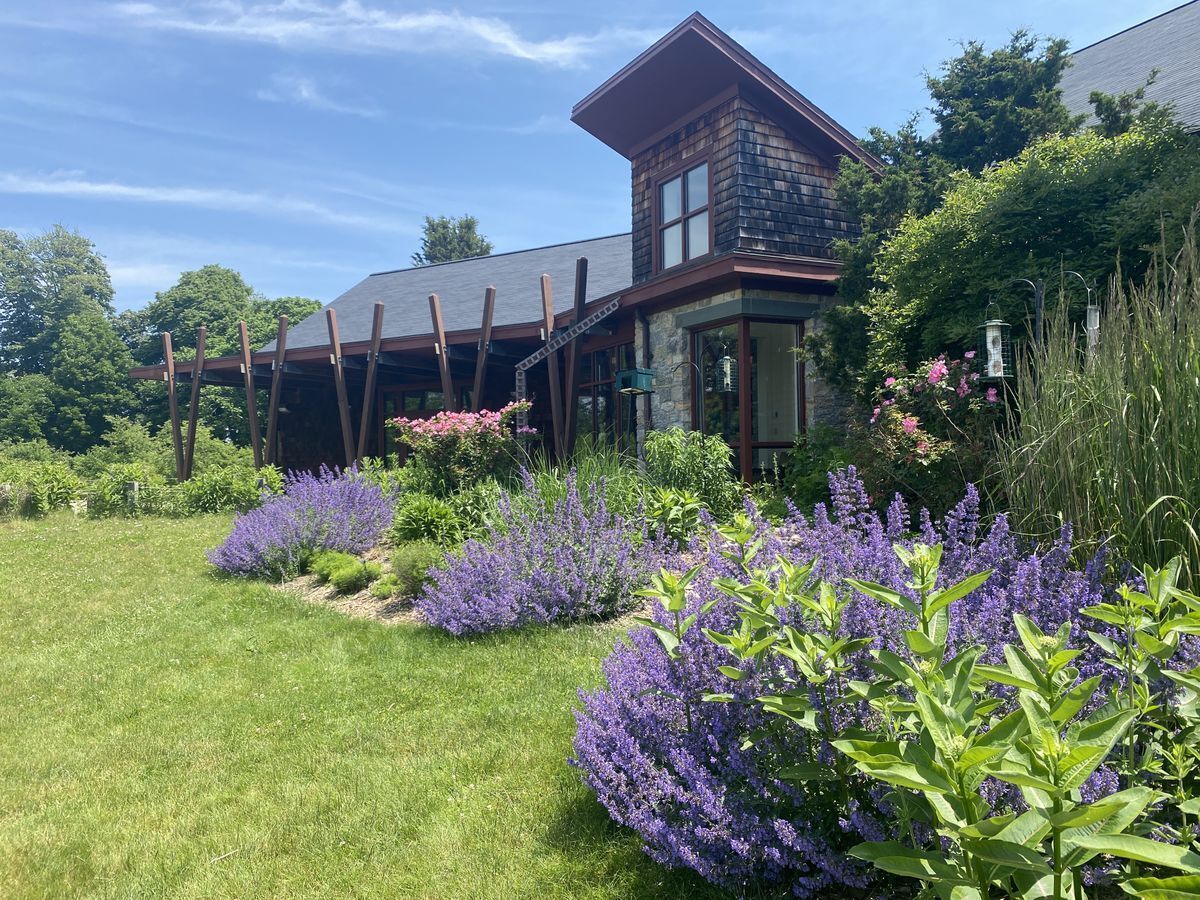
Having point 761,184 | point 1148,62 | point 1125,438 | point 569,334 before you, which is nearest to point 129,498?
point 569,334

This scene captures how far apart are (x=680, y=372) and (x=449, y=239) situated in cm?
3706

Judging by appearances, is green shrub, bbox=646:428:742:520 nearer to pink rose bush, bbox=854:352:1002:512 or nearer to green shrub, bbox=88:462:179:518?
pink rose bush, bbox=854:352:1002:512

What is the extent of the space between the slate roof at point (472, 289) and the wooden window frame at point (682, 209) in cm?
223

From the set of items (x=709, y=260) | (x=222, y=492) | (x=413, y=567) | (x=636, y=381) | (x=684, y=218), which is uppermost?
(x=684, y=218)

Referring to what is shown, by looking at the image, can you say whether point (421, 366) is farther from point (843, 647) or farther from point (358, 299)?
point (843, 647)

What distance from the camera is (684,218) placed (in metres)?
10.3

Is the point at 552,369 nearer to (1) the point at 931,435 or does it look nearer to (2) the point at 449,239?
(1) the point at 931,435

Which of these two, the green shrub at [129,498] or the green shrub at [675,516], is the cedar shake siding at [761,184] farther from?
the green shrub at [129,498]

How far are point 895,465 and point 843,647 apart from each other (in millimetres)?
5110

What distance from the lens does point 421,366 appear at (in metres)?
16.1

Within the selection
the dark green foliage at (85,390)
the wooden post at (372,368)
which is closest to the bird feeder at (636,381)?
the wooden post at (372,368)

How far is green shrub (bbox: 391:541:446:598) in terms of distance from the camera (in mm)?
5891

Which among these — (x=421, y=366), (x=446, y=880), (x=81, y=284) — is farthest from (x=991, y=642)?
(x=81, y=284)

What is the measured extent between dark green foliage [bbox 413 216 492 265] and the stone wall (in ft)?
115
